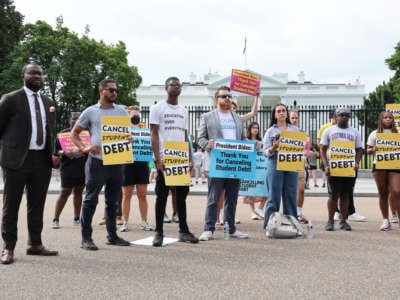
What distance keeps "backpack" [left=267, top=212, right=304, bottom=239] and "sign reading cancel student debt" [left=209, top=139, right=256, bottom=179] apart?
68 centimetres

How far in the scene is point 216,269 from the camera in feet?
18.4

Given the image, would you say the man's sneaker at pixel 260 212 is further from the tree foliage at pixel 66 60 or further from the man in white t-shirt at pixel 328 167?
the tree foliage at pixel 66 60

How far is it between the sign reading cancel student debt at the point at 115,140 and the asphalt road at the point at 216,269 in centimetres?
107

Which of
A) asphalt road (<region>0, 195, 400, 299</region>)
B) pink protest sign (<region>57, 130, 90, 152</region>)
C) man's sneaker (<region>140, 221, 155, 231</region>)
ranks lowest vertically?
asphalt road (<region>0, 195, 400, 299</region>)

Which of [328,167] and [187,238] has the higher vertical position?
[328,167]

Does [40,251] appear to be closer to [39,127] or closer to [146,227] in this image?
[39,127]

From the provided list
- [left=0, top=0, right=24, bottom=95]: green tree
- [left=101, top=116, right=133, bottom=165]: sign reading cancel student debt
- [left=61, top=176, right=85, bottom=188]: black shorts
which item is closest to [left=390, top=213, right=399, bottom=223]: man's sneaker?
[left=101, top=116, right=133, bottom=165]: sign reading cancel student debt

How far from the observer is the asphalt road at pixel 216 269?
468cm

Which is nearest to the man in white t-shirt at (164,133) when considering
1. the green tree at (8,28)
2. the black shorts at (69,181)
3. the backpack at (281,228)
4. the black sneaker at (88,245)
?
the black sneaker at (88,245)

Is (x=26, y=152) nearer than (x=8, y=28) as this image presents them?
Yes

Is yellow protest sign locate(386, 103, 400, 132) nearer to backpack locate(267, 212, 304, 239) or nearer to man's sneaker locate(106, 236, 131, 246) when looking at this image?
backpack locate(267, 212, 304, 239)

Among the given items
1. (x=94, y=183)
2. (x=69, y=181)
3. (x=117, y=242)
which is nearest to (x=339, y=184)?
(x=117, y=242)

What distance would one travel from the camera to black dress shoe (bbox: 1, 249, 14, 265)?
5840 millimetres

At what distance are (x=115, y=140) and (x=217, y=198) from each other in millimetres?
1583
